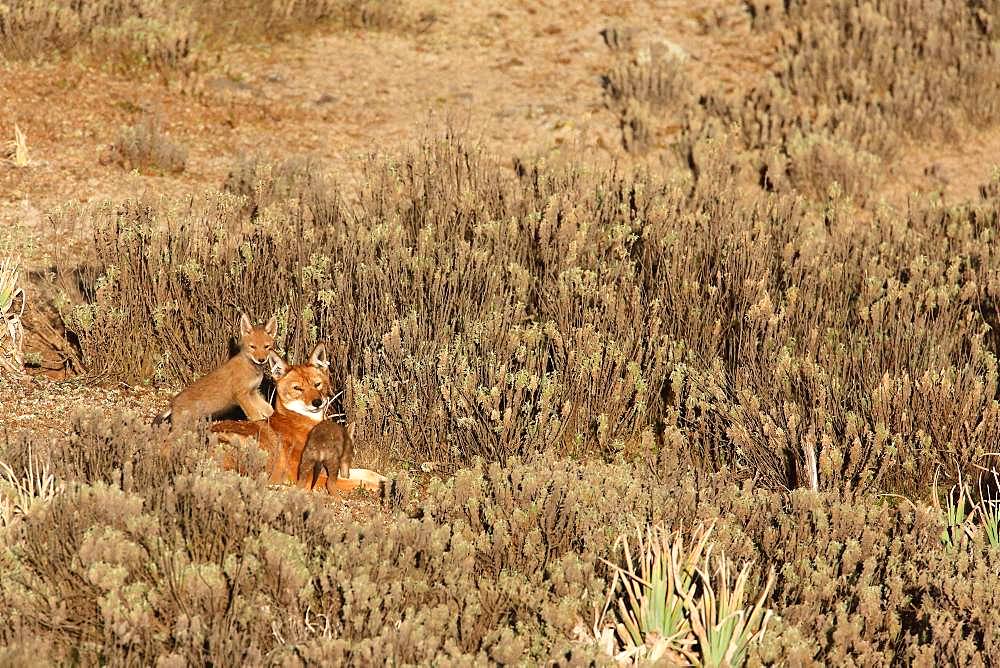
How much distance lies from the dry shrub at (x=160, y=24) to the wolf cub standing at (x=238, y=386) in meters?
5.07

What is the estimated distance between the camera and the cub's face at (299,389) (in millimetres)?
5895

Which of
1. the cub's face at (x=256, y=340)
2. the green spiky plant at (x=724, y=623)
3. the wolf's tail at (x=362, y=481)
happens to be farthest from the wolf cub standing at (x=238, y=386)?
the green spiky plant at (x=724, y=623)

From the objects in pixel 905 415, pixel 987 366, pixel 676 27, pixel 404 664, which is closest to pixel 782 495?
pixel 905 415

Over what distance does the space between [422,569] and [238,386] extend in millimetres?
1856

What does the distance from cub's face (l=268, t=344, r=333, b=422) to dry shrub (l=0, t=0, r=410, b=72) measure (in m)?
5.38

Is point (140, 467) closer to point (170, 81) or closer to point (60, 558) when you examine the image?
point (60, 558)

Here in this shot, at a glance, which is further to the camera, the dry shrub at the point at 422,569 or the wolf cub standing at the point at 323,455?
the wolf cub standing at the point at 323,455

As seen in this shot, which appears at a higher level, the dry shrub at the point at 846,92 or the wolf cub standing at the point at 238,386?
the dry shrub at the point at 846,92

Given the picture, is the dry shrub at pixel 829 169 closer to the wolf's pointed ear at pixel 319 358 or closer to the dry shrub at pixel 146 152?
the dry shrub at pixel 146 152

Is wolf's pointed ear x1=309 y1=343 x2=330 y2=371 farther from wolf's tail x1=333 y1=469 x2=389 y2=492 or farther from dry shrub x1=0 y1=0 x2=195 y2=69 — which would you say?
dry shrub x1=0 y1=0 x2=195 y2=69

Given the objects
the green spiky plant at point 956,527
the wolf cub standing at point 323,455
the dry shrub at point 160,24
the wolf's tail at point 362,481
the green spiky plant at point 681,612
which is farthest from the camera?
the dry shrub at point 160,24

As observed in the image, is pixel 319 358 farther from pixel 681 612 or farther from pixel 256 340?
pixel 681 612

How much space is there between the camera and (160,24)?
10508 millimetres

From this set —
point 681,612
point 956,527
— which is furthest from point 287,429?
point 956,527
